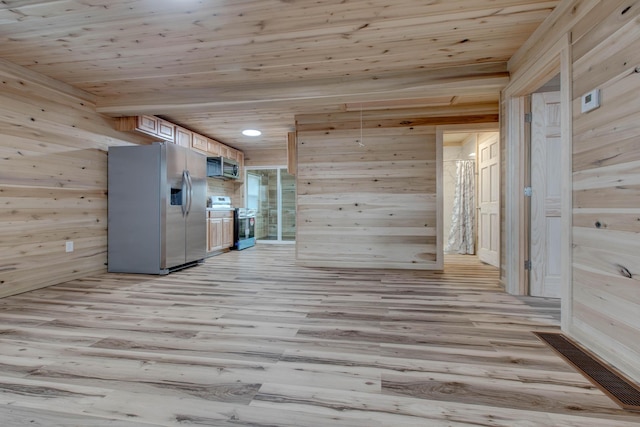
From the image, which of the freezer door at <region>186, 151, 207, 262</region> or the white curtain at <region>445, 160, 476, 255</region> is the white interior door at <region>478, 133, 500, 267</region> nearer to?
the white curtain at <region>445, 160, 476, 255</region>

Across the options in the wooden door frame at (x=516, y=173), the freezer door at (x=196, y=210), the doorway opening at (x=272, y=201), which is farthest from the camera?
the doorway opening at (x=272, y=201)

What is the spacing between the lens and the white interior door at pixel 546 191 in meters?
2.90

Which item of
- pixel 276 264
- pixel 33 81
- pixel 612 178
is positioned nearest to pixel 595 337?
pixel 612 178

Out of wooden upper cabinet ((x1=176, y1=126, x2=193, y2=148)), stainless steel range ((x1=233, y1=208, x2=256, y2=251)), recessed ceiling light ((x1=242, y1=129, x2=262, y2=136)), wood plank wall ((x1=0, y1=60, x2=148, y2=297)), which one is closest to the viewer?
wood plank wall ((x1=0, y1=60, x2=148, y2=297))

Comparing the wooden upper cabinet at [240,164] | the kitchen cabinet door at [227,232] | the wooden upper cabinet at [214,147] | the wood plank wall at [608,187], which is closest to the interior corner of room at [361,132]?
the wood plank wall at [608,187]

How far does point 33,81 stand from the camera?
3170 mm

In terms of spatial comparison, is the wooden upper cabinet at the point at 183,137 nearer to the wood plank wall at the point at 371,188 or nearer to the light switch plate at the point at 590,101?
the wood plank wall at the point at 371,188

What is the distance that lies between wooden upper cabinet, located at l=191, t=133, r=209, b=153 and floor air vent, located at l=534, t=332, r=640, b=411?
544cm

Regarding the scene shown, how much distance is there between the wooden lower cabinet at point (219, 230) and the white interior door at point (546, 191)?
474cm

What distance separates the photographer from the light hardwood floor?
1259 millimetres

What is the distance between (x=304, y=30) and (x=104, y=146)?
319cm

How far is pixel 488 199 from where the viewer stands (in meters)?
4.80

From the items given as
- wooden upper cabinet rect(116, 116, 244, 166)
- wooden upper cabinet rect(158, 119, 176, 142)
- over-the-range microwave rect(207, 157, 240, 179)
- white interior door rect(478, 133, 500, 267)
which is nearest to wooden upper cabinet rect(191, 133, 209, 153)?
wooden upper cabinet rect(116, 116, 244, 166)

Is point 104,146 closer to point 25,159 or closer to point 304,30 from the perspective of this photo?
point 25,159
